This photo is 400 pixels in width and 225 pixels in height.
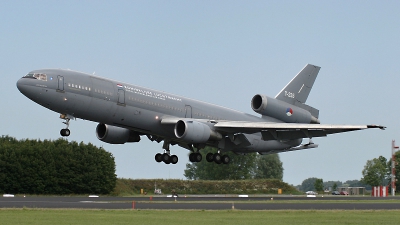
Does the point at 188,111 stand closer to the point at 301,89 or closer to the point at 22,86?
the point at 301,89

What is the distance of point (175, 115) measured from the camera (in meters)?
49.8

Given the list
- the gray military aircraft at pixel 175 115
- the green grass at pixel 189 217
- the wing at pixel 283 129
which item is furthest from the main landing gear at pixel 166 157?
the green grass at pixel 189 217

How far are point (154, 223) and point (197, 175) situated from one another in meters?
100

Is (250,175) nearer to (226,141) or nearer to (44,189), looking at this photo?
(44,189)

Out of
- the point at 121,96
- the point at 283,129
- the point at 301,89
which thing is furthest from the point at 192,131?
the point at 301,89

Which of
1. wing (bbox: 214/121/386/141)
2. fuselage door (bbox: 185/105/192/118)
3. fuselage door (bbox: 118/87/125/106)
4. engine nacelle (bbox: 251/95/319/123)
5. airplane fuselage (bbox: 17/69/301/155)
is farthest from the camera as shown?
engine nacelle (bbox: 251/95/319/123)

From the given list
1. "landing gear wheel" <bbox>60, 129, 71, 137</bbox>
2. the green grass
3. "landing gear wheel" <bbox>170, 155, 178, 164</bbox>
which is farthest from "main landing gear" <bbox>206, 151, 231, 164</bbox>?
"landing gear wheel" <bbox>60, 129, 71, 137</bbox>

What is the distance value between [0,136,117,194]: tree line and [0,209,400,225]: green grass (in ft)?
131

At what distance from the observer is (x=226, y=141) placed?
2098 inches

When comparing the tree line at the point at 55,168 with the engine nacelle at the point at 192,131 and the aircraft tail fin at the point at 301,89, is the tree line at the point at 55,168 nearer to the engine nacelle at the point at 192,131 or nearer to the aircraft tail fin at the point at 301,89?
the aircraft tail fin at the point at 301,89

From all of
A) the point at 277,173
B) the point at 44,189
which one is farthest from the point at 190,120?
the point at 277,173

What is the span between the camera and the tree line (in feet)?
261

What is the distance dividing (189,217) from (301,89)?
2678cm

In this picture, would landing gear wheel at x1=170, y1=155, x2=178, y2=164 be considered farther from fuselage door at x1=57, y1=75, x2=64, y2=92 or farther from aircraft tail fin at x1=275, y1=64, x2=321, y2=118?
fuselage door at x1=57, y1=75, x2=64, y2=92
